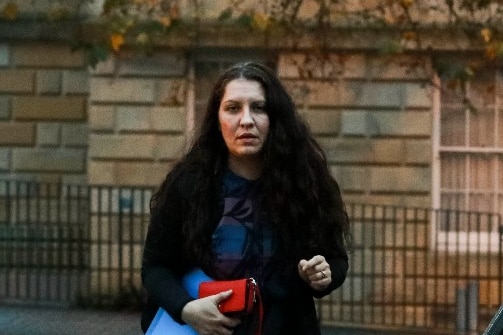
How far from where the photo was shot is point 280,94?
448 centimetres

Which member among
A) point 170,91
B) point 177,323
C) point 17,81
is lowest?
point 177,323

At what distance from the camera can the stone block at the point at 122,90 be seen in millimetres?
16172

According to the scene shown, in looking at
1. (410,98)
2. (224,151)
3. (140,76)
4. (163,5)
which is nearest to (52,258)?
(140,76)

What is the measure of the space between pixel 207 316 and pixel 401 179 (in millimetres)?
11685

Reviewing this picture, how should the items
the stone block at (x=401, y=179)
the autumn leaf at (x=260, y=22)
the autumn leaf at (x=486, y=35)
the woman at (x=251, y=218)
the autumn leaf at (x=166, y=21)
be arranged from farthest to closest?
the stone block at (x=401, y=179), the autumn leaf at (x=166, y=21), the autumn leaf at (x=486, y=35), the autumn leaf at (x=260, y=22), the woman at (x=251, y=218)

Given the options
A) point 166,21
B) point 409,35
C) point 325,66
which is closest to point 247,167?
point 409,35

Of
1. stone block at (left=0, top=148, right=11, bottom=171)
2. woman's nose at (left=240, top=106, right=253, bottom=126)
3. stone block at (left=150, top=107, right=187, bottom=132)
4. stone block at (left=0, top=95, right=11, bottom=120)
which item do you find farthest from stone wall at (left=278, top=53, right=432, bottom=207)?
woman's nose at (left=240, top=106, right=253, bottom=126)

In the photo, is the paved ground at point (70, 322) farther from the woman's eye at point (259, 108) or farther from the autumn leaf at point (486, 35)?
the woman's eye at point (259, 108)

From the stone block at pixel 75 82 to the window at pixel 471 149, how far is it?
448 cm

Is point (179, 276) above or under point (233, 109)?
under

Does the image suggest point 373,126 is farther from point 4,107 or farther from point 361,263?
point 4,107

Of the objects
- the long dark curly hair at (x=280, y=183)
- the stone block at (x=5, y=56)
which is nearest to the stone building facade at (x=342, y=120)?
the stone block at (x=5, y=56)

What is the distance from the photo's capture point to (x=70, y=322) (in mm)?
14289

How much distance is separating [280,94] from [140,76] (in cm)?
1181
